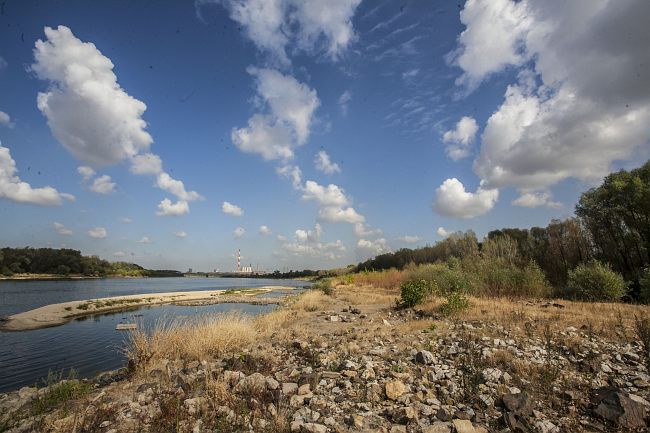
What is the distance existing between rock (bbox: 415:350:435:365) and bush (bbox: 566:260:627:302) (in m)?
15.6

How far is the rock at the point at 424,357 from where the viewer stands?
8094 millimetres

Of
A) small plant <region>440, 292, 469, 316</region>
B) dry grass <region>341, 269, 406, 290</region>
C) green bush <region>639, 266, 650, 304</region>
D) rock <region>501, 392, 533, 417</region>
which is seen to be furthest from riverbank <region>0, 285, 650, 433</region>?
dry grass <region>341, 269, 406, 290</region>

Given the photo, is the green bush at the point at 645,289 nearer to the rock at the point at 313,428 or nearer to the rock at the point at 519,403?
the rock at the point at 519,403

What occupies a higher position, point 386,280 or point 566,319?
point 386,280

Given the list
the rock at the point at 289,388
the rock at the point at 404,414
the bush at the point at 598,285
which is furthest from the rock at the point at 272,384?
the bush at the point at 598,285

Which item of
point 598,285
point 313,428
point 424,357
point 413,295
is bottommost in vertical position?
point 313,428

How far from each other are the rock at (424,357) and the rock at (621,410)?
3.20 meters

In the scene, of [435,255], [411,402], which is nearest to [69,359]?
[411,402]

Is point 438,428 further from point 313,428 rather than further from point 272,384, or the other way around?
point 272,384

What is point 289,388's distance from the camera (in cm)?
718

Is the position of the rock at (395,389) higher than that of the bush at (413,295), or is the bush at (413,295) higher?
the bush at (413,295)

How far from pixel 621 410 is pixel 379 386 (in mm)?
3916

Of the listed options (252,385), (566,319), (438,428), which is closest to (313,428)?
(438,428)

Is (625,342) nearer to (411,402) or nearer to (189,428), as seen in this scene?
(411,402)
